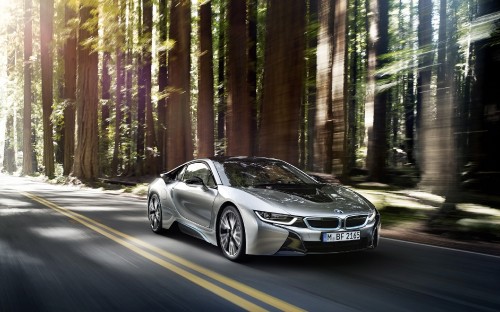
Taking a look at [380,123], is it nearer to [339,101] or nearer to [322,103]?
[339,101]

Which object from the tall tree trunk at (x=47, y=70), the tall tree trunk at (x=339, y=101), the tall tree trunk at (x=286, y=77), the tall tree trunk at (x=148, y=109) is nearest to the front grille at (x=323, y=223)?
the tall tree trunk at (x=286, y=77)

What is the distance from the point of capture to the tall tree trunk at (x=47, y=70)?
108ft

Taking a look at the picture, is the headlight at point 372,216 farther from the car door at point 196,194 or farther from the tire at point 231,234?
the car door at point 196,194

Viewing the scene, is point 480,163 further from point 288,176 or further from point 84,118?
point 84,118

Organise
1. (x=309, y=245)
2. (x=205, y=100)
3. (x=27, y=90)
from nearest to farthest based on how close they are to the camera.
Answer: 1. (x=309, y=245)
2. (x=205, y=100)
3. (x=27, y=90)

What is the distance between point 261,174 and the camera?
7.07 metres

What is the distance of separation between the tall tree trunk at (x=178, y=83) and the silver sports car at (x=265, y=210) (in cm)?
1060

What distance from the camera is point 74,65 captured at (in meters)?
29.8

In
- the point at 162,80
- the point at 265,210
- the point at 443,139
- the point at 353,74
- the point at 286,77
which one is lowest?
the point at 265,210

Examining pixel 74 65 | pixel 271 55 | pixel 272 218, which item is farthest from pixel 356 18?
pixel 272 218

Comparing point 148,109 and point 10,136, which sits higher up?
point 148,109

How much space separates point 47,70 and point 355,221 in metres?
32.7

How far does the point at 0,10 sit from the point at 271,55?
33.3 meters

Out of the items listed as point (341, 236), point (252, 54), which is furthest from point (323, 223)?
point (252, 54)
